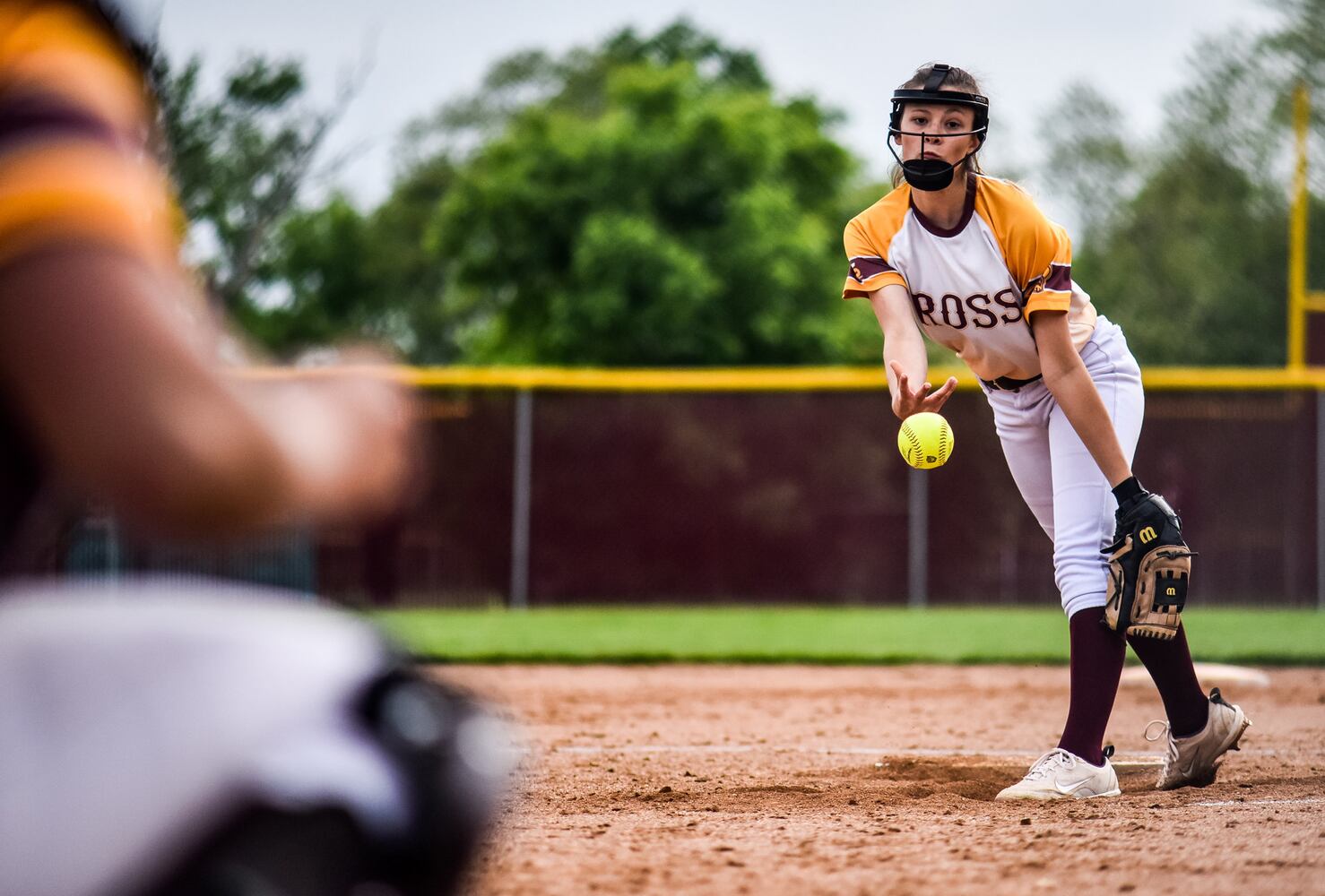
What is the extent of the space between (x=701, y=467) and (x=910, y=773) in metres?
9.55

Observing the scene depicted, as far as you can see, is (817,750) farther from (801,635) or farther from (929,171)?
(801,635)

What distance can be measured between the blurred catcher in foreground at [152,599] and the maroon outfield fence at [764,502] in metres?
12.2

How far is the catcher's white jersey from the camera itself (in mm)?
3883

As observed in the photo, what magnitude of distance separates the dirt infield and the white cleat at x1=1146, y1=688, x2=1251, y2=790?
0.07 meters

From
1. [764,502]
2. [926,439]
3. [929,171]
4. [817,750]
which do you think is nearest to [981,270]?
[929,171]

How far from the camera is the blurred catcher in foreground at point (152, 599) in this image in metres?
1.21

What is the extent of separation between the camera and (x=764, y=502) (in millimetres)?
13898

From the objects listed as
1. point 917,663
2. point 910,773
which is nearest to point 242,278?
point 917,663

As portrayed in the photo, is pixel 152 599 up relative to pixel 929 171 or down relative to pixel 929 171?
down

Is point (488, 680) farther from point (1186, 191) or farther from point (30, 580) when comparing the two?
point (1186, 191)

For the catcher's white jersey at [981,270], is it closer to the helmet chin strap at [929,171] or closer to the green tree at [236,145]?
the helmet chin strap at [929,171]

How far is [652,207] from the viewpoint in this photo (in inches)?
1289

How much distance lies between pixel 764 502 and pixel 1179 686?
9.83 meters

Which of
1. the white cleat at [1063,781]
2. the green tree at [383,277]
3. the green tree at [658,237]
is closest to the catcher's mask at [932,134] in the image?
the white cleat at [1063,781]
